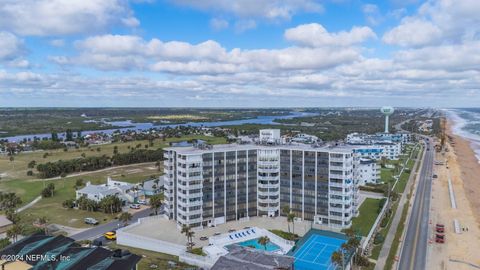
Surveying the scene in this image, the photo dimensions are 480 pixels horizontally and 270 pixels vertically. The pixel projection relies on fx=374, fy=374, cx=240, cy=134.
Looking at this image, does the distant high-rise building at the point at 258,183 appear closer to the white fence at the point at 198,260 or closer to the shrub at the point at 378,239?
the shrub at the point at 378,239

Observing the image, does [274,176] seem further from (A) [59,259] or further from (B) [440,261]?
(A) [59,259]

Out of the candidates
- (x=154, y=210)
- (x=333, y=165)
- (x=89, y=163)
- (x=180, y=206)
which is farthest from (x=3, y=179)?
(x=333, y=165)

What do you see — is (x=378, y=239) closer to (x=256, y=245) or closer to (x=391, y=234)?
(x=391, y=234)

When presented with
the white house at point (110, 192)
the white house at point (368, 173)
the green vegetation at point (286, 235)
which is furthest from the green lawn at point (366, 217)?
the white house at point (110, 192)

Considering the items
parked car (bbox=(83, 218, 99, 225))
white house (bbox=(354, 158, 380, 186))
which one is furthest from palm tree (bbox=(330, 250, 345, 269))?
white house (bbox=(354, 158, 380, 186))

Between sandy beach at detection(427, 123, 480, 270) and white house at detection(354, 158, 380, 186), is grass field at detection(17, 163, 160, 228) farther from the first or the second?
white house at detection(354, 158, 380, 186)

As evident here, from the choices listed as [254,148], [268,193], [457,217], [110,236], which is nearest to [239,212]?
[268,193]
